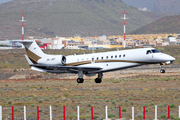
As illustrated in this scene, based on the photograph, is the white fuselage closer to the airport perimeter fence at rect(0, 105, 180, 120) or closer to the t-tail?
the t-tail

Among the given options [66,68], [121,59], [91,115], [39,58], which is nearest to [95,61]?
[121,59]

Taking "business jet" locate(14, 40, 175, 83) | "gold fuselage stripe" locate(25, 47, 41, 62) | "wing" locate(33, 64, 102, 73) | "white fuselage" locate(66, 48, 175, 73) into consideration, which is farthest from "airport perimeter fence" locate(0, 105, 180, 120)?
"gold fuselage stripe" locate(25, 47, 41, 62)

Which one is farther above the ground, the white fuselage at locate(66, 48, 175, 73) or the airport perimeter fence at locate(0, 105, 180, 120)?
the white fuselage at locate(66, 48, 175, 73)

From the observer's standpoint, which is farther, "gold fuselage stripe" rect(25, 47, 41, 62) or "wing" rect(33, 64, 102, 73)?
"gold fuselage stripe" rect(25, 47, 41, 62)

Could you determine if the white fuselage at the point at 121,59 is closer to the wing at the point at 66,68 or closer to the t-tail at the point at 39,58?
the wing at the point at 66,68

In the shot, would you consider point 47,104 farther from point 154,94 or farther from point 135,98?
point 154,94

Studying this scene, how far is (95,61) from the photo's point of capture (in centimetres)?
4103

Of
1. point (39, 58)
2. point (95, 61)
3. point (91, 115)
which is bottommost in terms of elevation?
point (91, 115)

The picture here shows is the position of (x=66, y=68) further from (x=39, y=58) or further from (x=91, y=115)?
(x=91, y=115)

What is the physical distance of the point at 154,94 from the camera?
130 feet

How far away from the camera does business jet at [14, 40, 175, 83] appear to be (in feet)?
125

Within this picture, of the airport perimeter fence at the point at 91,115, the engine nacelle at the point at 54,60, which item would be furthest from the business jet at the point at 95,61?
the airport perimeter fence at the point at 91,115

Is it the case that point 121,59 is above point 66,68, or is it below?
above

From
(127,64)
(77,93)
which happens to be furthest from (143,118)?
(77,93)
